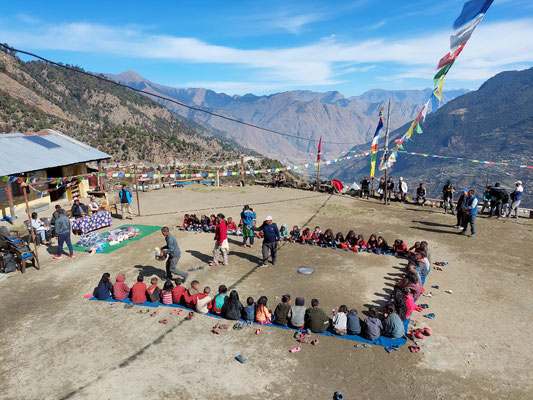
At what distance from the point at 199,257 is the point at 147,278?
7.69 feet

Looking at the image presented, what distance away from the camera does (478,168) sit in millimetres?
123312

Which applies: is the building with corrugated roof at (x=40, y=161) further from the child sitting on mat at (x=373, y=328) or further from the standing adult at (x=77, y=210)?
the child sitting on mat at (x=373, y=328)

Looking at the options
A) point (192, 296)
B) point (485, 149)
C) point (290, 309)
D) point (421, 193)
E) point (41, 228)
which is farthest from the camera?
point (485, 149)

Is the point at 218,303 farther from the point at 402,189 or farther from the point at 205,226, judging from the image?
the point at 402,189

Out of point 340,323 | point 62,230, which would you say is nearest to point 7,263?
point 62,230

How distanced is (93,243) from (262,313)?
9.02 meters

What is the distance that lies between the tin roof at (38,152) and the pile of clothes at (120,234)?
6341mm

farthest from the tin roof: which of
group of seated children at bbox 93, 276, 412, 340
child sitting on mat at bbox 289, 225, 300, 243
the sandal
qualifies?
the sandal

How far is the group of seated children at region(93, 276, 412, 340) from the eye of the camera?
27.1 ft

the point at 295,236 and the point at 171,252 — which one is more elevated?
the point at 171,252

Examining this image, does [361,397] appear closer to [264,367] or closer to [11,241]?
[264,367]

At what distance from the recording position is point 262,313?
8.88 meters

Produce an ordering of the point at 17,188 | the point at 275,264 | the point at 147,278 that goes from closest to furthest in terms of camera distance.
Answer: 1. the point at 147,278
2. the point at 275,264
3. the point at 17,188

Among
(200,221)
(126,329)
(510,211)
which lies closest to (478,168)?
(510,211)
